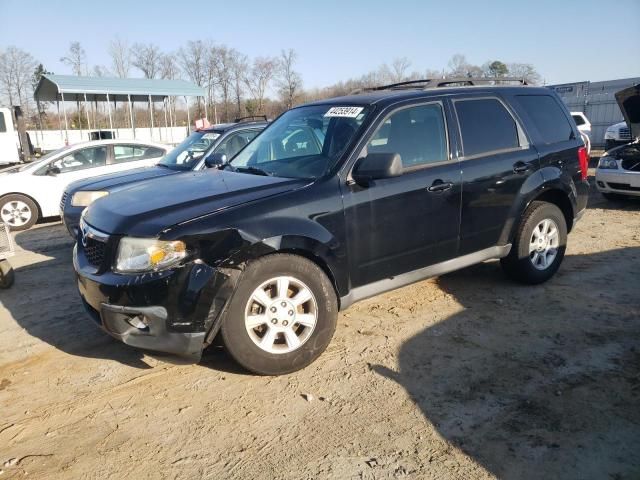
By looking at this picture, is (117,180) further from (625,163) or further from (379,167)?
(625,163)

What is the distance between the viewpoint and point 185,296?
302 cm

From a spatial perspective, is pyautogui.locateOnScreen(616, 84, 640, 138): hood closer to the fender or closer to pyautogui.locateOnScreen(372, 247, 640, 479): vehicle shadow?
the fender

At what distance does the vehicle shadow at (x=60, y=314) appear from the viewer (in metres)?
3.81

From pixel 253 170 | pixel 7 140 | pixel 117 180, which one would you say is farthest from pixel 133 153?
pixel 7 140

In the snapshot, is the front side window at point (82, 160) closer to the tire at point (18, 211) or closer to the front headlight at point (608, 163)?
the tire at point (18, 211)

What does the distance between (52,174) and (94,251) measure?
23.5 feet

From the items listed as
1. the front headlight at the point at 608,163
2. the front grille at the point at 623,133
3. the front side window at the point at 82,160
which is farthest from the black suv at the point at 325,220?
the front grille at the point at 623,133

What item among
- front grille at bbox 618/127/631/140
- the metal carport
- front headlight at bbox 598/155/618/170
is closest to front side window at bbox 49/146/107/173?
front headlight at bbox 598/155/618/170

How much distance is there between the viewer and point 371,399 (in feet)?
10.3

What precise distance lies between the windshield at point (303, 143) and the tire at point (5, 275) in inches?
121

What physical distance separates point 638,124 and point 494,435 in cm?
833

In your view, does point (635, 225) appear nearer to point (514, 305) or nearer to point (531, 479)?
point (514, 305)

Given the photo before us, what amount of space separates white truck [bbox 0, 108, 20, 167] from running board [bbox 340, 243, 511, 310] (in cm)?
2128

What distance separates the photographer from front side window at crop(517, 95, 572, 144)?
192 inches
